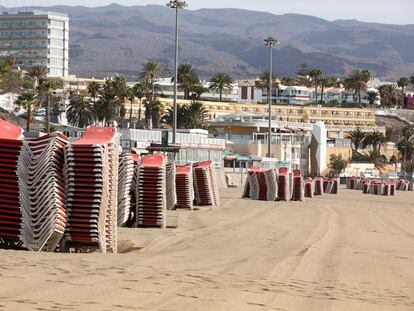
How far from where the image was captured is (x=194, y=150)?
8556 centimetres

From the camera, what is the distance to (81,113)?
12344cm

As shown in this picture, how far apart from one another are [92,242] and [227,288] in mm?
5654

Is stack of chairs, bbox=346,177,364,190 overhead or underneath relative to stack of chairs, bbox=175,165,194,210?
underneath

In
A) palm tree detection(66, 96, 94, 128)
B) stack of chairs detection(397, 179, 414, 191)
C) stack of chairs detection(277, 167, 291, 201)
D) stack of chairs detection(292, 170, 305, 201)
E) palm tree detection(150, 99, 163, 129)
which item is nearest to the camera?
stack of chairs detection(277, 167, 291, 201)

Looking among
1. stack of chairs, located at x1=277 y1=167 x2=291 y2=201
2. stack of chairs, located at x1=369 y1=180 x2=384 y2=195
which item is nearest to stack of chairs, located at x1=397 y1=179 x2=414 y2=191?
stack of chairs, located at x1=369 y1=180 x2=384 y2=195

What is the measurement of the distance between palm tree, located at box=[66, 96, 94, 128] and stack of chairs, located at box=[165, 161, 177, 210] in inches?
3400

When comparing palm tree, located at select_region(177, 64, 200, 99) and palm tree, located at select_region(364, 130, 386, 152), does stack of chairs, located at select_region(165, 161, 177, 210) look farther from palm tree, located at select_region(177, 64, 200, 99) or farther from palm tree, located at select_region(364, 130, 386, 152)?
palm tree, located at select_region(364, 130, 386, 152)

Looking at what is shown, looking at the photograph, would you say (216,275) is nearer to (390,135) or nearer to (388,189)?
(388,189)

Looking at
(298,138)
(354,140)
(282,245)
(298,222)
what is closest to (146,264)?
(282,245)

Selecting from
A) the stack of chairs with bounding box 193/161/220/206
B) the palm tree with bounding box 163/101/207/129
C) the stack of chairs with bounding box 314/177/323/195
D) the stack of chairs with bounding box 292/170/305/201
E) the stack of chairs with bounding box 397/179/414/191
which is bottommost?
the stack of chairs with bounding box 397/179/414/191

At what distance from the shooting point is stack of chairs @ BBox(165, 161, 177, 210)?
115ft

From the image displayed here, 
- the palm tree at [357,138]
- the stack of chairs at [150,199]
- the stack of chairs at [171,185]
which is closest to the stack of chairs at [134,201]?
the stack of chairs at [150,199]

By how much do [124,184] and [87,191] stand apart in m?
6.28

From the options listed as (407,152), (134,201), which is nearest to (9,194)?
(134,201)
